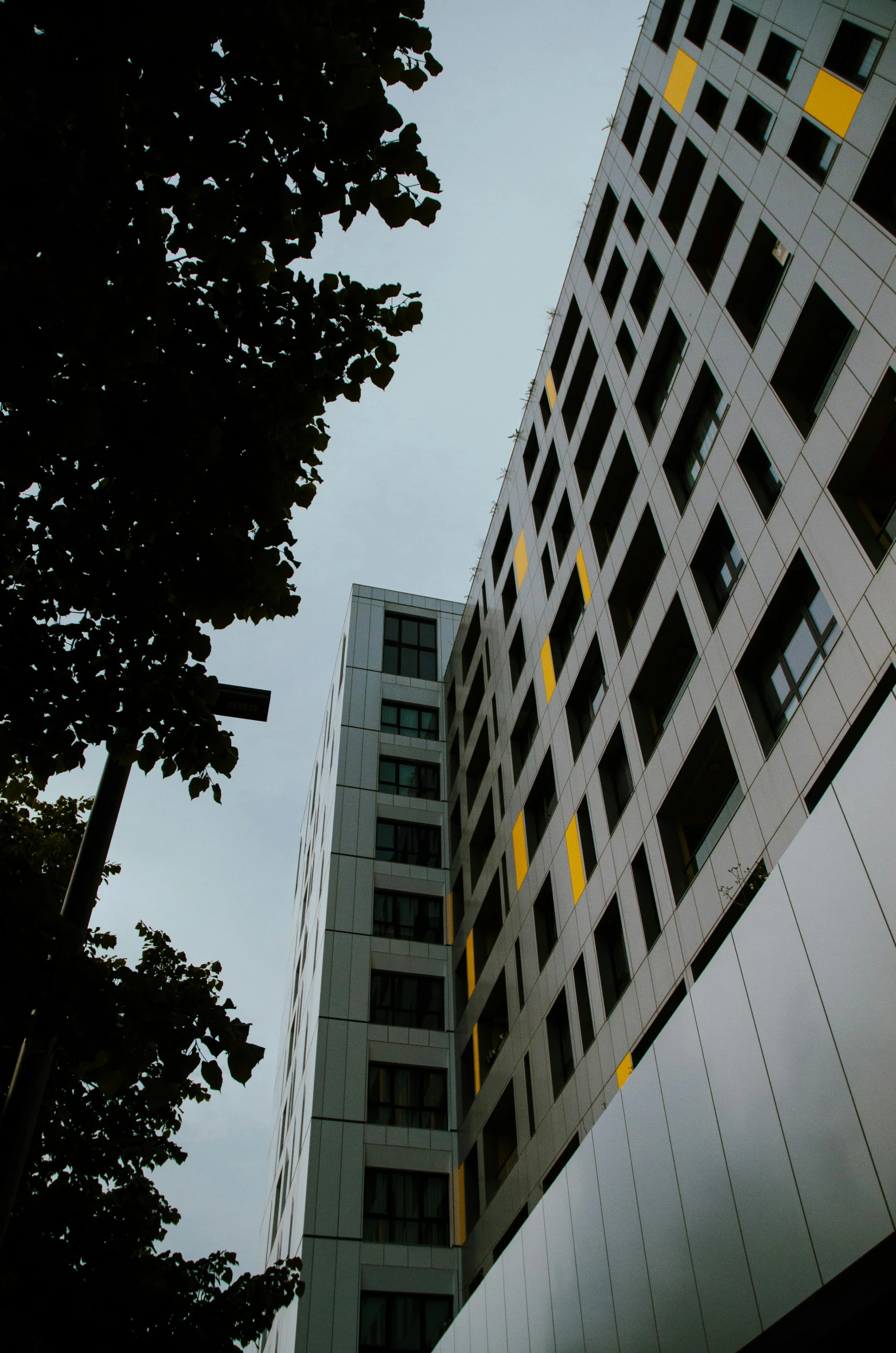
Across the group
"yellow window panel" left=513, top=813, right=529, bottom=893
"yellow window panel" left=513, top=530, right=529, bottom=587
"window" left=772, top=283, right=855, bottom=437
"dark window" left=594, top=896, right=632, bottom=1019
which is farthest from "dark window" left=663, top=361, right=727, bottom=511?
"yellow window panel" left=513, top=813, right=529, bottom=893

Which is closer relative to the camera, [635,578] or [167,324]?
[167,324]

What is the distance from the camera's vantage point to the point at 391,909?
32.2 meters

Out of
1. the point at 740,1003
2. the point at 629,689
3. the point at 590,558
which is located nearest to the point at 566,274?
the point at 590,558

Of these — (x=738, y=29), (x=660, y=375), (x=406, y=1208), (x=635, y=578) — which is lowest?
(x=406, y=1208)

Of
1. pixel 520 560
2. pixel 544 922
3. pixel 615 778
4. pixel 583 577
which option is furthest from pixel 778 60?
pixel 544 922

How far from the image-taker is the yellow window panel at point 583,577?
22.7 meters

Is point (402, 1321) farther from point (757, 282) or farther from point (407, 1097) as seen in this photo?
point (757, 282)

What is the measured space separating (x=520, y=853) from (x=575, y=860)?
179 inches

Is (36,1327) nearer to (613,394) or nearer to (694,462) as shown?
(694,462)

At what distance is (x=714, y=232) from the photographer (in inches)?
779

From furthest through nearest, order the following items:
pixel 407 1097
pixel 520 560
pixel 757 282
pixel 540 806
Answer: pixel 520 560
pixel 407 1097
pixel 540 806
pixel 757 282

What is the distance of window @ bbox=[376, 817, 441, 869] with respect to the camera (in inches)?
1321

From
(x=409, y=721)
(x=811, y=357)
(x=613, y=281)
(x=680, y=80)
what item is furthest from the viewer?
(x=409, y=721)

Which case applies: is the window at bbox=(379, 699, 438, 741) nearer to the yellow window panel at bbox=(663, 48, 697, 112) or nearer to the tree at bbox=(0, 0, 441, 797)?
the yellow window panel at bbox=(663, 48, 697, 112)
